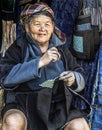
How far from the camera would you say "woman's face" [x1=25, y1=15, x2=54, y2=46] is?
3.26 meters

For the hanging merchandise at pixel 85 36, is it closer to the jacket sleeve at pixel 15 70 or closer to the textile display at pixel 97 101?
the textile display at pixel 97 101

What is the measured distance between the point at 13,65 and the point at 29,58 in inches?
6.1

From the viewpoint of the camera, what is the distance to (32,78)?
305 centimetres

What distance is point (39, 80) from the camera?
3.27 meters

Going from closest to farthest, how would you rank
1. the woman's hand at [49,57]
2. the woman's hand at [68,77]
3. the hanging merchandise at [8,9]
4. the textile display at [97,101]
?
the woman's hand at [49,57] → the woman's hand at [68,77] → the textile display at [97,101] → the hanging merchandise at [8,9]

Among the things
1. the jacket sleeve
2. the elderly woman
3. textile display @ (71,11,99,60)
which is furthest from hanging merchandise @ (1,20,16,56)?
the jacket sleeve

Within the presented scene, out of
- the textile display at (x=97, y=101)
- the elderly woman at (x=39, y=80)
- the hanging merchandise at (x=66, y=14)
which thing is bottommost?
the textile display at (x=97, y=101)

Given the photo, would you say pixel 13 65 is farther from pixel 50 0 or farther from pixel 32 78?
pixel 50 0

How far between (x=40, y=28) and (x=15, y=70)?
0.40 meters

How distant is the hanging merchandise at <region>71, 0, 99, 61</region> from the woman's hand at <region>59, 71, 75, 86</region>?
0.83 meters

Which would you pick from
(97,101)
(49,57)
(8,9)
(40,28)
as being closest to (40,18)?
(40,28)

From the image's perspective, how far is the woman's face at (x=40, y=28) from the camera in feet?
10.7

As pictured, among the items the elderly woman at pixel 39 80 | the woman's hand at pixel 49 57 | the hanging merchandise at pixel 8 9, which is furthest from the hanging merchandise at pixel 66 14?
the woman's hand at pixel 49 57

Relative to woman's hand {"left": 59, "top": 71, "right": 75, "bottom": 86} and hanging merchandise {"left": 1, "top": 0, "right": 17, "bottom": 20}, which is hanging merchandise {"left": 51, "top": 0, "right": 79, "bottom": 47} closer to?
hanging merchandise {"left": 1, "top": 0, "right": 17, "bottom": 20}
